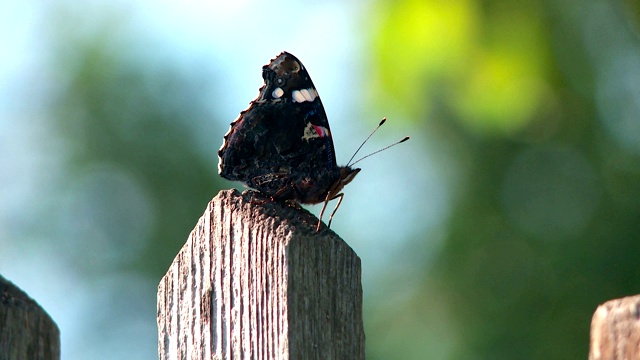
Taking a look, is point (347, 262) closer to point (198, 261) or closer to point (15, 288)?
point (198, 261)

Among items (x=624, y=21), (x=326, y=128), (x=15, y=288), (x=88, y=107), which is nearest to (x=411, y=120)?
(x=624, y=21)

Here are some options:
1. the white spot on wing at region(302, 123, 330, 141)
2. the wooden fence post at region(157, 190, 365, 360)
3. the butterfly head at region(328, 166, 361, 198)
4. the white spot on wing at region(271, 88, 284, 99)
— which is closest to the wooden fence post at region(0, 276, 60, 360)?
the wooden fence post at region(157, 190, 365, 360)

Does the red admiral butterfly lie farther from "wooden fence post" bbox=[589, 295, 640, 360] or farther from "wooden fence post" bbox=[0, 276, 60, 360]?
"wooden fence post" bbox=[589, 295, 640, 360]

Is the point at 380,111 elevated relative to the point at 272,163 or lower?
elevated

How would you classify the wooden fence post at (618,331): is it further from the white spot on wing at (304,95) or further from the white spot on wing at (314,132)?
the white spot on wing at (304,95)

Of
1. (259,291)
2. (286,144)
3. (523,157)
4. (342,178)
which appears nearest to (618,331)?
(259,291)

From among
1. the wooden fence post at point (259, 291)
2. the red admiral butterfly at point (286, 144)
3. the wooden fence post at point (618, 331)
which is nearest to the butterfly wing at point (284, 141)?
the red admiral butterfly at point (286, 144)
